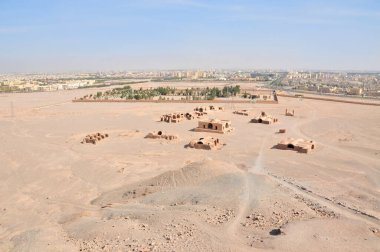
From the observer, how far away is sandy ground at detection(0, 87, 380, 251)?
40.6ft

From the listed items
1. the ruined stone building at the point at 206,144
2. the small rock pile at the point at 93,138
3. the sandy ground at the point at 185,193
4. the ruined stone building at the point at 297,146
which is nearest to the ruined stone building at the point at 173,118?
the sandy ground at the point at 185,193

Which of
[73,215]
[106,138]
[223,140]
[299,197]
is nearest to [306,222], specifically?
[299,197]

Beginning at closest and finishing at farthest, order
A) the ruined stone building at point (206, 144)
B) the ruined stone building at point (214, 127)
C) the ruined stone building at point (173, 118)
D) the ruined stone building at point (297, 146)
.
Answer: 1. the ruined stone building at point (297, 146)
2. the ruined stone building at point (206, 144)
3. the ruined stone building at point (214, 127)
4. the ruined stone building at point (173, 118)

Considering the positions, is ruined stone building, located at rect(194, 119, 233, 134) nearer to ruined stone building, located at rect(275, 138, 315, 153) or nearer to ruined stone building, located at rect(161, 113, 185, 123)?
ruined stone building, located at rect(161, 113, 185, 123)

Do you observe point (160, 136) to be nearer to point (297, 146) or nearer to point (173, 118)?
point (173, 118)

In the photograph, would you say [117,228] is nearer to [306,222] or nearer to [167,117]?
[306,222]

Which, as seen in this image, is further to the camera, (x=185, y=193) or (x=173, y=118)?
(x=173, y=118)

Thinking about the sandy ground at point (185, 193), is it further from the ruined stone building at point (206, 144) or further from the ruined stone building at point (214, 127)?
the ruined stone building at point (214, 127)

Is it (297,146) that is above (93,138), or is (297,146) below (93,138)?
above

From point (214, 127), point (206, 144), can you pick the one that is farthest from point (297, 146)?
point (214, 127)

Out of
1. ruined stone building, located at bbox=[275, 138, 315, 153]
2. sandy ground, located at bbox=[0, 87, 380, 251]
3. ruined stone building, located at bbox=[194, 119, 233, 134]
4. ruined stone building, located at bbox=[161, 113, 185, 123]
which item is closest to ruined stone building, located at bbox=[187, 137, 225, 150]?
sandy ground, located at bbox=[0, 87, 380, 251]

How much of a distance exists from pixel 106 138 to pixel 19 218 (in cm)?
1767

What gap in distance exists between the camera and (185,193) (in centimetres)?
1688

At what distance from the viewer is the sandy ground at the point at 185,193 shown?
1238cm
